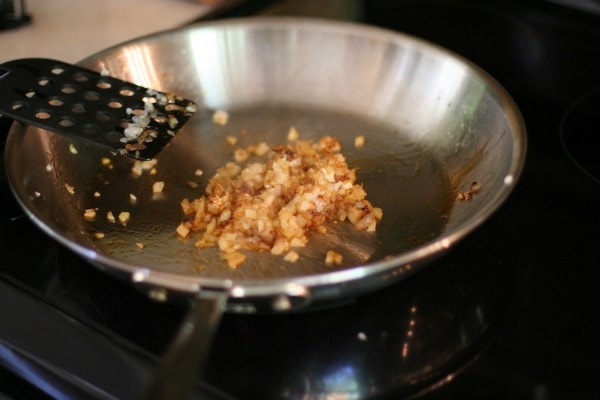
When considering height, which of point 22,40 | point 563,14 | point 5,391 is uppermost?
point 563,14

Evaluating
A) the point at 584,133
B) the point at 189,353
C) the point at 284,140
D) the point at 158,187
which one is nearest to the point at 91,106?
the point at 158,187

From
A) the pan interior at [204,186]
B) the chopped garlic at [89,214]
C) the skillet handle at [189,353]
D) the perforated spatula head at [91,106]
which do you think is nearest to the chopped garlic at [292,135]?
the pan interior at [204,186]

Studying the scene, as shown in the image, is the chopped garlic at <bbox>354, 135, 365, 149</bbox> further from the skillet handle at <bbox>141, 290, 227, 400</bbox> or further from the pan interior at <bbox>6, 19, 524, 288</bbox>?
the skillet handle at <bbox>141, 290, 227, 400</bbox>

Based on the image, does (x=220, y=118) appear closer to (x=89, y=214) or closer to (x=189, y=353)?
(x=89, y=214)

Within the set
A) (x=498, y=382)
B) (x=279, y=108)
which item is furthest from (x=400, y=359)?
(x=279, y=108)

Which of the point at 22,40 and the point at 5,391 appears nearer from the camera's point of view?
the point at 5,391

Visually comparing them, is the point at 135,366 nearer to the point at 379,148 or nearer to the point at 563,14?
the point at 379,148

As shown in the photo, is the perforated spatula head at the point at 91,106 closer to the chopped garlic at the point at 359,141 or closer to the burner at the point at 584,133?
the chopped garlic at the point at 359,141
